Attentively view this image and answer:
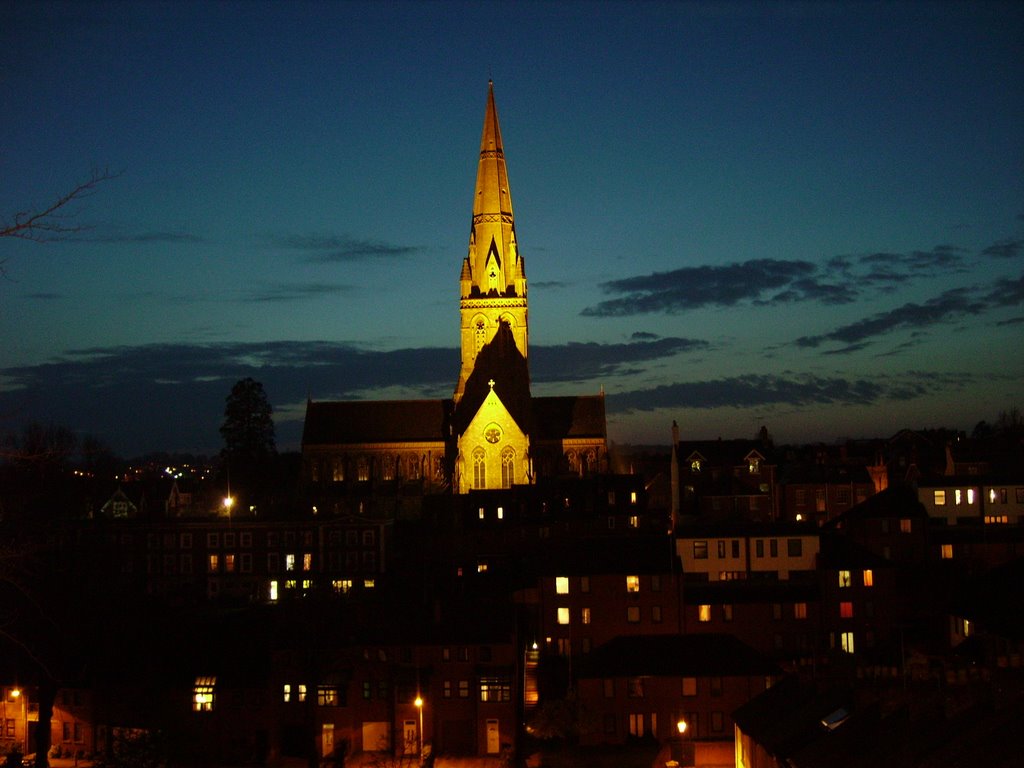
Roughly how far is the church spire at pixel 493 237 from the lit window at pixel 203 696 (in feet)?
247

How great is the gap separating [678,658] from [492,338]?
7226cm

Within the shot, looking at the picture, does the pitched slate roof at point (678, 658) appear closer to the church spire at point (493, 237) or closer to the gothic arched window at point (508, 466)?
the gothic arched window at point (508, 466)

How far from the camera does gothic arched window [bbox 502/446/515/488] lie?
9538 cm

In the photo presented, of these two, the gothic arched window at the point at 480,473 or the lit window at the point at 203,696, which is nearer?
the lit window at the point at 203,696

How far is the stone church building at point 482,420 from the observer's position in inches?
3775

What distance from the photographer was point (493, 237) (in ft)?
386

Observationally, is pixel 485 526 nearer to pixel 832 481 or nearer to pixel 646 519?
pixel 646 519

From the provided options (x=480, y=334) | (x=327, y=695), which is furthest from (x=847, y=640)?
(x=480, y=334)

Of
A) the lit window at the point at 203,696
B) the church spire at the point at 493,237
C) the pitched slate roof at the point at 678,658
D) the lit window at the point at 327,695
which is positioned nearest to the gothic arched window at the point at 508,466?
the church spire at the point at 493,237

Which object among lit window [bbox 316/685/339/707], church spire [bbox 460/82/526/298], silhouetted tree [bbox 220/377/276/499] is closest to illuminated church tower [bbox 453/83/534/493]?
church spire [bbox 460/82/526/298]

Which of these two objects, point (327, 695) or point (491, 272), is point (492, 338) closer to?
point (491, 272)

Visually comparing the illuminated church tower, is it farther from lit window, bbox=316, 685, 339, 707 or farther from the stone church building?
lit window, bbox=316, 685, 339, 707

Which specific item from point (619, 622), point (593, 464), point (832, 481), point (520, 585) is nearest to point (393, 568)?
A: point (520, 585)

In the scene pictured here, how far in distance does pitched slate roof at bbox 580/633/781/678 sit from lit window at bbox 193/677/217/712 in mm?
14549
